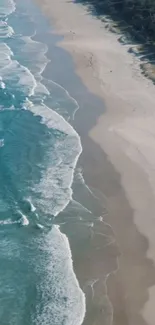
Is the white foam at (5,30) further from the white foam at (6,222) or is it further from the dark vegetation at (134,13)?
the white foam at (6,222)

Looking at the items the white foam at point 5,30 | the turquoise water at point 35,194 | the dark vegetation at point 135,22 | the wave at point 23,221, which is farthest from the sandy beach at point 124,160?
the white foam at point 5,30

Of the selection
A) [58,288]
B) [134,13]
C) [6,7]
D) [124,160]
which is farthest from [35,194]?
[6,7]

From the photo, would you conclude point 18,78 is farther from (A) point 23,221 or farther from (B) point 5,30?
(A) point 23,221

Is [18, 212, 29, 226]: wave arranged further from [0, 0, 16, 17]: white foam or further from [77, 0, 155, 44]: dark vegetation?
[0, 0, 16, 17]: white foam

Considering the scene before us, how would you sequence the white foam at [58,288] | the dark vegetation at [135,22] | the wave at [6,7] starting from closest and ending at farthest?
the white foam at [58,288] → the dark vegetation at [135,22] → the wave at [6,7]

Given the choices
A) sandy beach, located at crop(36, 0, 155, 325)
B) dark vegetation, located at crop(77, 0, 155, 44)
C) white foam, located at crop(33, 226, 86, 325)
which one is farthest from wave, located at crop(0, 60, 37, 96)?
white foam, located at crop(33, 226, 86, 325)

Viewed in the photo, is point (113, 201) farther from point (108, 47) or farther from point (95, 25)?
point (95, 25)

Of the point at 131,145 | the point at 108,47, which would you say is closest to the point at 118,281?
the point at 131,145
